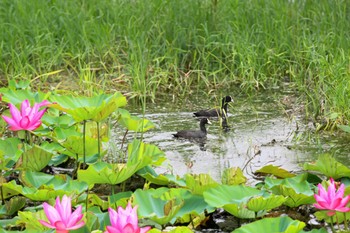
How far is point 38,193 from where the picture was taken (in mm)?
3930

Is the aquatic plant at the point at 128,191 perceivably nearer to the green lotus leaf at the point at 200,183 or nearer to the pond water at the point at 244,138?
the green lotus leaf at the point at 200,183

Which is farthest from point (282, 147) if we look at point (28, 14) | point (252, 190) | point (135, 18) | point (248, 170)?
point (28, 14)

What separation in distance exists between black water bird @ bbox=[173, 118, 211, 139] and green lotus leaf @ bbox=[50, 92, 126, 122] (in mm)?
1131

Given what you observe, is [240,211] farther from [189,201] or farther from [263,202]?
[189,201]

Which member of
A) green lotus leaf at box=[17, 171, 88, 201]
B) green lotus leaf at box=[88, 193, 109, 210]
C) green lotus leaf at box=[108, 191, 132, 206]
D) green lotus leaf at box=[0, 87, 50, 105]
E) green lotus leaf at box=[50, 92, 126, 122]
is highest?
green lotus leaf at box=[50, 92, 126, 122]

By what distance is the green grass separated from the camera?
7070 millimetres

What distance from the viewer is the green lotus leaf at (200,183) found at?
4.05m

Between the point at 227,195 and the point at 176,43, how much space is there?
3.93 meters

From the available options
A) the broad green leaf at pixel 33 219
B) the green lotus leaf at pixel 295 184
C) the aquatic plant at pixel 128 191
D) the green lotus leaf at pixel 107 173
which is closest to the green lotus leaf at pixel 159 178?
the aquatic plant at pixel 128 191

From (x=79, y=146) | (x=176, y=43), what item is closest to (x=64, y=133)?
(x=79, y=146)

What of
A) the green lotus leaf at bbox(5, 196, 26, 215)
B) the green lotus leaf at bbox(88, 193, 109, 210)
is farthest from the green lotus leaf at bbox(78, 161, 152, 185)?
the green lotus leaf at bbox(5, 196, 26, 215)

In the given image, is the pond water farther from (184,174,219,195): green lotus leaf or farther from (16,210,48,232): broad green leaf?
(16,210,48,232): broad green leaf

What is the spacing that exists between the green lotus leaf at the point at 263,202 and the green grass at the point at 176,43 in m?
2.72

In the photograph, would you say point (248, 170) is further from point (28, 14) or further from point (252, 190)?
point (28, 14)
